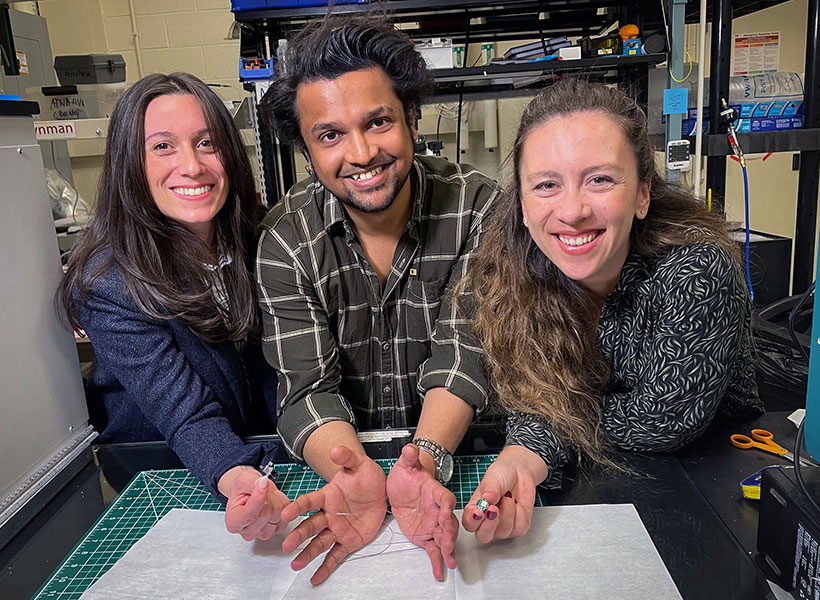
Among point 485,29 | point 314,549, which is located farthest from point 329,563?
point 485,29

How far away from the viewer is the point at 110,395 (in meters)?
1.10

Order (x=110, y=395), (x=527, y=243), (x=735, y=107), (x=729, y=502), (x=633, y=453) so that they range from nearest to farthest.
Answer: (x=729, y=502)
(x=633, y=453)
(x=527, y=243)
(x=110, y=395)
(x=735, y=107)

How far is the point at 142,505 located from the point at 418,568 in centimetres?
37

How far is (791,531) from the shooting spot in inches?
22.6

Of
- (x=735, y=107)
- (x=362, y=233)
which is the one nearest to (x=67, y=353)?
(x=362, y=233)

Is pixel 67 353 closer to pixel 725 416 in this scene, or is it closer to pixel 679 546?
pixel 679 546

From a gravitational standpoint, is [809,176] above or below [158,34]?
below

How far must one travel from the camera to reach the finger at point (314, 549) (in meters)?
0.65

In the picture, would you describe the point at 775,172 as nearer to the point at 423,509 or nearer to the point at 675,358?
the point at 675,358

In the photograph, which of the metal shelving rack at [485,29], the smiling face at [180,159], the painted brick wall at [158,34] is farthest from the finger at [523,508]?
the painted brick wall at [158,34]

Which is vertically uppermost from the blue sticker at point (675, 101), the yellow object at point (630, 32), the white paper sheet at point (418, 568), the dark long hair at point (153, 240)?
the yellow object at point (630, 32)

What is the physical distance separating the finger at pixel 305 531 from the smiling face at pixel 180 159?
21.7 inches

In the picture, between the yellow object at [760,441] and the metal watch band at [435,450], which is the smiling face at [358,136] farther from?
the yellow object at [760,441]

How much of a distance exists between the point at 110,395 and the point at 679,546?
93 cm
